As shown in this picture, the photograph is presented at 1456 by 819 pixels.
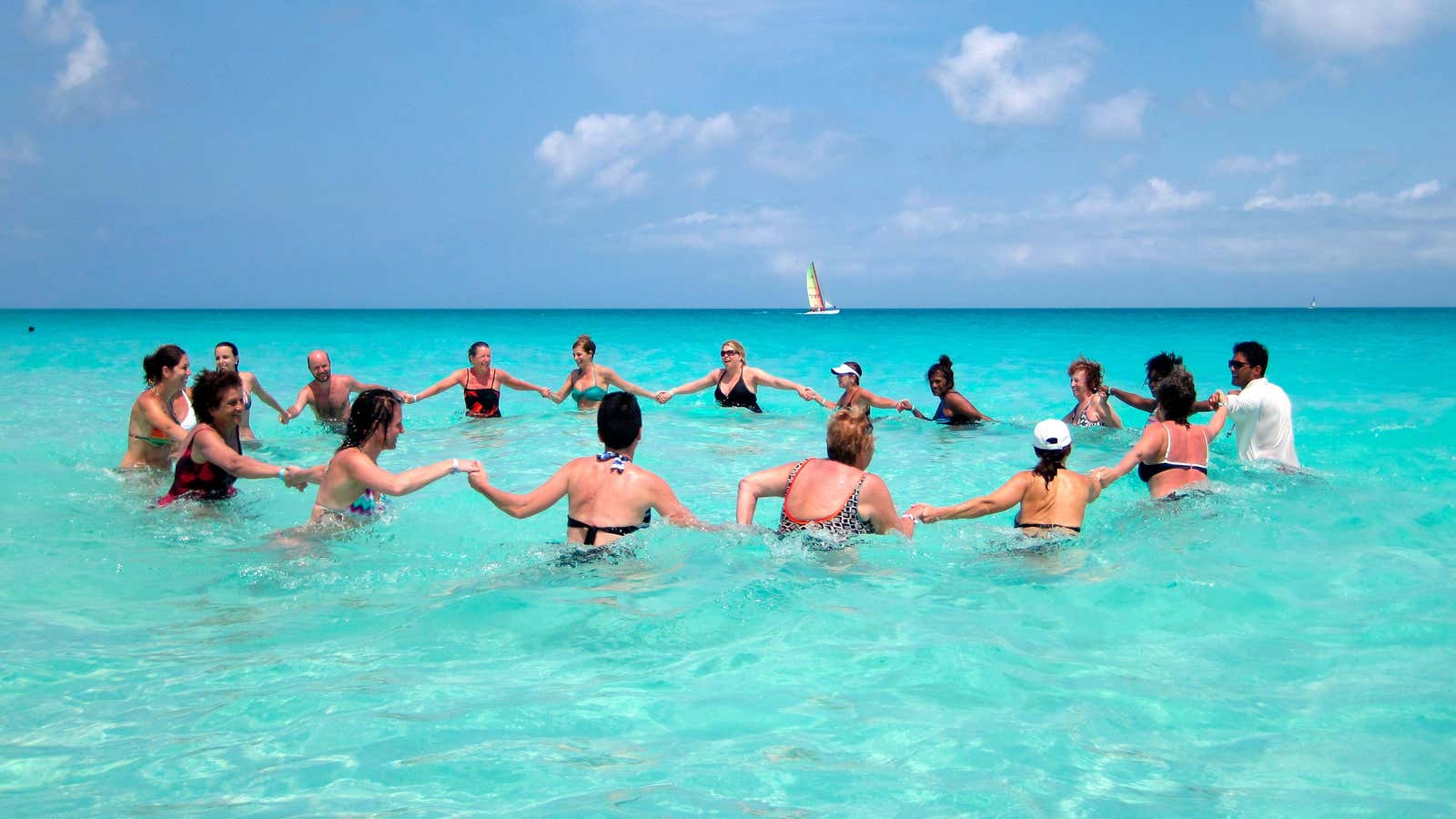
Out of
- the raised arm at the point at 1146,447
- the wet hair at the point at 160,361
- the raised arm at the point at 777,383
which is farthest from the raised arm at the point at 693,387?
the raised arm at the point at 1146,447

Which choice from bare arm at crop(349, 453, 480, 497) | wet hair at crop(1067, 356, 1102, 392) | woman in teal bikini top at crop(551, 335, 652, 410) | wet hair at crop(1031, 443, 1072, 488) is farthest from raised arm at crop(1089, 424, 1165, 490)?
woman in teal bikini top at crop(551, 335, 652, 410)

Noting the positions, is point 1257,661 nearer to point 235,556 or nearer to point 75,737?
point 75,737

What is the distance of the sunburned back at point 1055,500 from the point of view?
6.48 m

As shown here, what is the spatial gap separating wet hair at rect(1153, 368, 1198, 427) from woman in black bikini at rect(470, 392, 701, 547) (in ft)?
14.0

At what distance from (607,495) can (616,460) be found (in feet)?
0.72

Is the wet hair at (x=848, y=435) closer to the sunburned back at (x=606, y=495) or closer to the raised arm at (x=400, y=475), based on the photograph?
the sunburned back at (x=606, y=495)

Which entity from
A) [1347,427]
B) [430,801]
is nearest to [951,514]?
[430,801]

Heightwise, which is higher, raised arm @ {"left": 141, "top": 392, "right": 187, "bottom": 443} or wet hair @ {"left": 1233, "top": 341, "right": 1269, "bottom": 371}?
wet hair @ {"left": 1233, "top": 341, "right": 1269, "bottom": 371}

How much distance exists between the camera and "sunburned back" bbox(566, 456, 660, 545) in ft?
19.1

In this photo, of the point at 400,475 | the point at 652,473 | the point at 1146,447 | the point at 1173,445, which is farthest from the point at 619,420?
the point at 1173,445

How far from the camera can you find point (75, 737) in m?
4.04

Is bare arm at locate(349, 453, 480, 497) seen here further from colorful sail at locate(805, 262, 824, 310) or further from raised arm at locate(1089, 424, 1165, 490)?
colorful sail at locate(805, 262, 824, 310)

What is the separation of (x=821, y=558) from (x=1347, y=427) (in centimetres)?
1416

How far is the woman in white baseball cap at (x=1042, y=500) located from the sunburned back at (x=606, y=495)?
1838 millimetres
